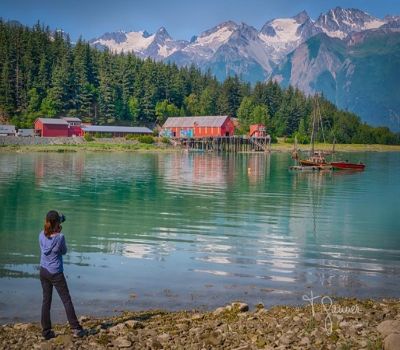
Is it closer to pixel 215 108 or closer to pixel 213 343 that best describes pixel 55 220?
pixel 213 343

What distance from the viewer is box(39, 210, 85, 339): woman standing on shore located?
11.3 metres

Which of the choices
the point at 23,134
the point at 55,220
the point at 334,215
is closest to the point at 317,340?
the point at 55,220

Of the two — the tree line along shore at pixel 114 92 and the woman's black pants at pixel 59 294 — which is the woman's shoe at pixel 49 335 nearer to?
the woman's black pants at pixel 59 294

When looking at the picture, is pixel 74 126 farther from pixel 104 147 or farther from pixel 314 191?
pixel 314 191

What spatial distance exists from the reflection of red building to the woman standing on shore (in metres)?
121

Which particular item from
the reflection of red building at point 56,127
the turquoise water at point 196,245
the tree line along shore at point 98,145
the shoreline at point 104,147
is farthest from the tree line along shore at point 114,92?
the turquoise water at point 196,245

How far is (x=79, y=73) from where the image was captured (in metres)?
152

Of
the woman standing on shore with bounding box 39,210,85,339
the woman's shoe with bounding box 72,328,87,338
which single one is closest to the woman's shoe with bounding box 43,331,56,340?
the woman standing on shore with bounding box 39,210,85,339

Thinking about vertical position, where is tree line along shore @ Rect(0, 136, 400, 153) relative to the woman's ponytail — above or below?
above

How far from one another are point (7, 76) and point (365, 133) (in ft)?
408

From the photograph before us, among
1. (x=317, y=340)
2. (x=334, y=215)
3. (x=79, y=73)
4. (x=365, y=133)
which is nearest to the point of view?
(x=317, y=340)

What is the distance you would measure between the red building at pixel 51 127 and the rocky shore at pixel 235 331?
120140 millimetres

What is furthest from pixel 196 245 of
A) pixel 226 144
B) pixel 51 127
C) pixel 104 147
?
pixel 226 144

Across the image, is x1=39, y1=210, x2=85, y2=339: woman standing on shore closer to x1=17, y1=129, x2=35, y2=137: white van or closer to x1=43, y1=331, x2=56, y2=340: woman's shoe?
x1=43, y1=331, x2=56, y2=340: woman's shoe
